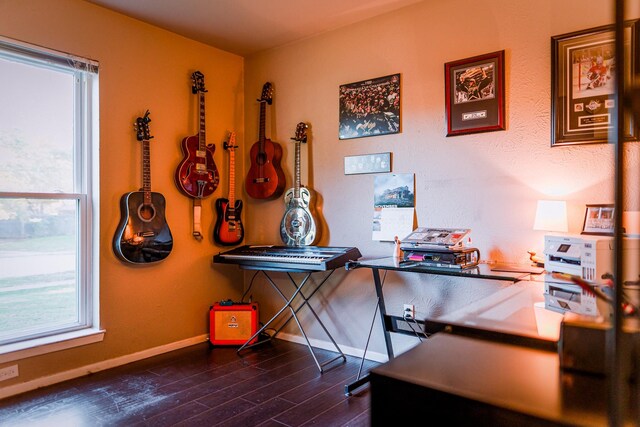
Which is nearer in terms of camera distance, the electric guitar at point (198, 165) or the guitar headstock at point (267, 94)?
the electric guitar at point (198, 165)

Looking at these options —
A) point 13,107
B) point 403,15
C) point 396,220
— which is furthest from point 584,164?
point 13,107

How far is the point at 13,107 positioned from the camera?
2721 millimetres

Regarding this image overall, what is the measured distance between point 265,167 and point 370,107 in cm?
104

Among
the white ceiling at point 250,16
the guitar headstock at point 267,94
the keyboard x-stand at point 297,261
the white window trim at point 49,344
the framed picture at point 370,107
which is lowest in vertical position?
the white window trim at point 49,344

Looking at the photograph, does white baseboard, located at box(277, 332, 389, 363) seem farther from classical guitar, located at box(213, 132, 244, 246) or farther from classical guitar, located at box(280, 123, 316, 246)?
classical guitar, located at box(213, 132, 244, 246)

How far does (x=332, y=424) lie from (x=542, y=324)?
149 centimetres

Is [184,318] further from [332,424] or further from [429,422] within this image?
[429,422]

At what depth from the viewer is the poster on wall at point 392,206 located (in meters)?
2.99

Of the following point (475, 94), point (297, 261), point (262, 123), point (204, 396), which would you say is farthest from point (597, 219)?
point (262, 123)

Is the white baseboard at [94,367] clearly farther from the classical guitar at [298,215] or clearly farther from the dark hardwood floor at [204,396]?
the classical guitar at [298,215]

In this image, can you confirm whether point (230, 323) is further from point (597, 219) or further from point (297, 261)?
point (597, 219)

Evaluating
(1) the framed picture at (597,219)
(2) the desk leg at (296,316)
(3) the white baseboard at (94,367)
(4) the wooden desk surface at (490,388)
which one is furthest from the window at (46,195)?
(1) the framed picture at (597,219)

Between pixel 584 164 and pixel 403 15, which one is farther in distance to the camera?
pixel 403 15

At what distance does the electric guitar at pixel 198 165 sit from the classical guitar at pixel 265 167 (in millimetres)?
329
